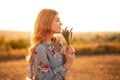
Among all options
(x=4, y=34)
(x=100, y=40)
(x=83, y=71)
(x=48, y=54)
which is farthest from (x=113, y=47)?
(x=48, y=54)

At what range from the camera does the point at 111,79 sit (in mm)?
5613

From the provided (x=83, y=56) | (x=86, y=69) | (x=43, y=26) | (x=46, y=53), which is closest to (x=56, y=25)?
(x=43, y=26)

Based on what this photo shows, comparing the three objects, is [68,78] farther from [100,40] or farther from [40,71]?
[40,71]

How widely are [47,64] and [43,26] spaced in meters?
0.25

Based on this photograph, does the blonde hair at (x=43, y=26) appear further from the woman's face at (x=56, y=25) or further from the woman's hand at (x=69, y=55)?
the woman's hand at (x=69, y=55)

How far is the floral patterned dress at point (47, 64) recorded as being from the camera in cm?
277

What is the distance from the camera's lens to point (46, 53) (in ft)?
9.19

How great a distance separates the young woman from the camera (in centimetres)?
278

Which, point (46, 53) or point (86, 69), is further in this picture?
point (86, 69)

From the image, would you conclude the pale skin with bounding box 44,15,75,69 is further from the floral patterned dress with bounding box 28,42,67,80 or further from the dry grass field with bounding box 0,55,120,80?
the dry grass field with bounding box 0,55,120,80

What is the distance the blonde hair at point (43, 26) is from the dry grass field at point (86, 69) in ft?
9.12

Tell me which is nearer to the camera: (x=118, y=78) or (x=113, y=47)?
(x=118, y=78)

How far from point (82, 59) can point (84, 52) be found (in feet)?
0.69

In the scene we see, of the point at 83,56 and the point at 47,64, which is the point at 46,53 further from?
the point at 83,56
